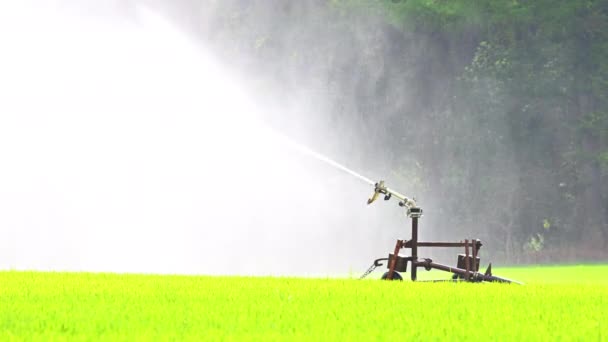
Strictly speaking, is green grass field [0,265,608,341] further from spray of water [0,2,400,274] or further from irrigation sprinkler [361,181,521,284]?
spray of water [0,2,400,274]

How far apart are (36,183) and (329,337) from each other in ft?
147

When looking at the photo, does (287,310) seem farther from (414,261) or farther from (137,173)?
(137,173)

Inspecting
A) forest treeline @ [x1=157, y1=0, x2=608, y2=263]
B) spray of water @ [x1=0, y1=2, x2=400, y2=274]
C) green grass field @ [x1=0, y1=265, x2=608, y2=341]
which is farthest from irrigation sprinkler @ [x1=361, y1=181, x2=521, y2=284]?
spray of water @ [x1=0, y1=2, x2=400, y2=274]

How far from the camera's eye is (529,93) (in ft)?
159

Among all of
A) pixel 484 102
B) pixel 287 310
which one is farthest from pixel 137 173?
pixel 287 310

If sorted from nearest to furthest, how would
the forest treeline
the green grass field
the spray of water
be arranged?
the green grass field, the forest treeline, the spray of water

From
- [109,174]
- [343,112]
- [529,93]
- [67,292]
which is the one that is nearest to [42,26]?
[109,174]

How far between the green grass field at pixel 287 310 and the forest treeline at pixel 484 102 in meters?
30.3

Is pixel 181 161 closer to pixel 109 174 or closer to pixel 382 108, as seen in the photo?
pixel 109 174

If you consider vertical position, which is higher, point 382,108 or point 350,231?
point 382,108

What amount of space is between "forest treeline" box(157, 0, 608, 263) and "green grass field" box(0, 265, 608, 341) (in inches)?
1194

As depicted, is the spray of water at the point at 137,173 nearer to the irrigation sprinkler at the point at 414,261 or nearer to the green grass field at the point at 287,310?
the irrigation sprinkler at the point at 414,261

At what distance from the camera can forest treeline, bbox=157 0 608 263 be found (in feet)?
158

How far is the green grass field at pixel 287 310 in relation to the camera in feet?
38.3
